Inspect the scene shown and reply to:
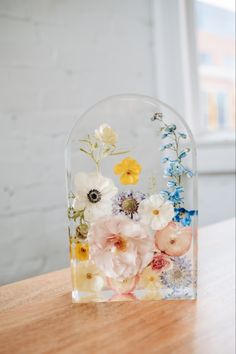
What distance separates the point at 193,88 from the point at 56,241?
68 centimetres

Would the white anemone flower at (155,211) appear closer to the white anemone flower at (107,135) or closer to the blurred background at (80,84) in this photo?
the white anemone flower at (107,135)

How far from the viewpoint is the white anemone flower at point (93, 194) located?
0.60 m

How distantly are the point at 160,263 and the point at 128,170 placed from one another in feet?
0.42

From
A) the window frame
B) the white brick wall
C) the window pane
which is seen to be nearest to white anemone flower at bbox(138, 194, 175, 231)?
the white brick wall

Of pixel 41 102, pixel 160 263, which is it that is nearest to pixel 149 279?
pixel 160 263

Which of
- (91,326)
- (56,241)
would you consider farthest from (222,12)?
(91,326)

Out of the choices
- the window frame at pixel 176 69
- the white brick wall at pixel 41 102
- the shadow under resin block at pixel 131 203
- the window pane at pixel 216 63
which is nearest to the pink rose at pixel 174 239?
the shadow under resin block at pixel 131 203

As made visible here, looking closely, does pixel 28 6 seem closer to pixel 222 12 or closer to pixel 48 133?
pixel 48 133

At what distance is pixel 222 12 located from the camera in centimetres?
149

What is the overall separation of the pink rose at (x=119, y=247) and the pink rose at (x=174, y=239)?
0.01 meters

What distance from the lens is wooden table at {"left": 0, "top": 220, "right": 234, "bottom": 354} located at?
49 centimetres

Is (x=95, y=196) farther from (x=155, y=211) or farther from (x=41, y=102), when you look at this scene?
(x=41, y=102)

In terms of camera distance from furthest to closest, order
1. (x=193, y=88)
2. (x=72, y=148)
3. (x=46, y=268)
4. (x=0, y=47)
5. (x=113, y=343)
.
→ (x=193, y=88) < (x=46, y=268) < (x=0, y=47) < (x=72, y=148) < (x=113, y=343)

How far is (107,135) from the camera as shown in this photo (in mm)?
608
